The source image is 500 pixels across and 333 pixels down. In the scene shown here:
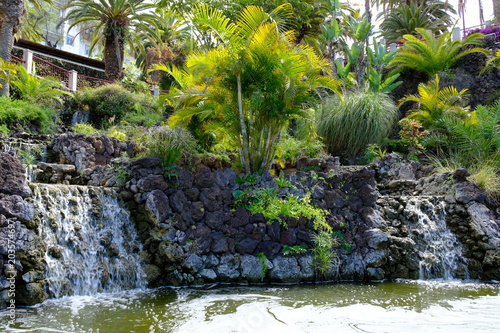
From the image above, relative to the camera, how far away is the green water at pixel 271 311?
16.0ft

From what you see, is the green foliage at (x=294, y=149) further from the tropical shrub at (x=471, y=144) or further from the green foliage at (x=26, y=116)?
the green foliage at (x=26, y=116)

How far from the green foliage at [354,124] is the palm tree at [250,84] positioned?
4.01 metres

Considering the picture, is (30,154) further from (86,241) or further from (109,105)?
(109,105)

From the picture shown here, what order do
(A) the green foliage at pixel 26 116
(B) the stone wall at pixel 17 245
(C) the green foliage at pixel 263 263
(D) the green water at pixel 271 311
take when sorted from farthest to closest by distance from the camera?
1. (A) the green foliage at pixel 26 116
2. (C) the green foliage at pixel 263 263
3. (B) the stone wall at pixel 17 245
4. (D) the green water at pixel 271 311

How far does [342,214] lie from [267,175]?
5.79ft

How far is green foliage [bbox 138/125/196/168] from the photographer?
26.6 ft

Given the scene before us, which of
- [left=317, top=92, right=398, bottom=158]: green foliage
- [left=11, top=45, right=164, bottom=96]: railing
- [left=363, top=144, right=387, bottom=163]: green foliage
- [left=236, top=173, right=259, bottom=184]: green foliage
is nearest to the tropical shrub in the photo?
[left=363, top=144, right=387, bottom=163]: green foliage

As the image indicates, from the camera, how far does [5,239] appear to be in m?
5.73

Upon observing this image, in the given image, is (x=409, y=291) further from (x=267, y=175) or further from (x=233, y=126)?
(x=233, y=126)

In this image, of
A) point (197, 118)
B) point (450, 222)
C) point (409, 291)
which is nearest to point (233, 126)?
point (197, 118)

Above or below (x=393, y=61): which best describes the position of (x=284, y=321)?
below

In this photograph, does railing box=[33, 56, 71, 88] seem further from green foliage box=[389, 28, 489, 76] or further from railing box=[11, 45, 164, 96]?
green foliage box=[389, 28, 489, 76]

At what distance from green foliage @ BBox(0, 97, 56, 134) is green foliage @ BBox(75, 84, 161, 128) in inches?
92.4

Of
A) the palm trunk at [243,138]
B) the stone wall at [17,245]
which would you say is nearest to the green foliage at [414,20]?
the palm trunk at [243,138]
